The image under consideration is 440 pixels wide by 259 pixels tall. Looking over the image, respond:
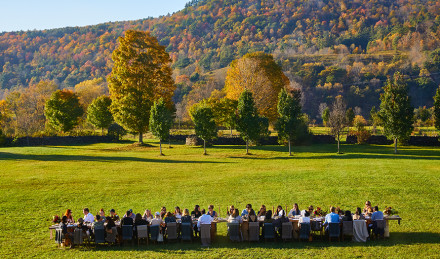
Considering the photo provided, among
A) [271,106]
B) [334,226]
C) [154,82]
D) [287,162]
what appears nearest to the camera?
[334,226]

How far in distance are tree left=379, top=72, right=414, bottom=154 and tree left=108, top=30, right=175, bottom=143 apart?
30.2 m

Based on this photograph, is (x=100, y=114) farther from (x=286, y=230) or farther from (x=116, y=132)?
(x=286, y=230)

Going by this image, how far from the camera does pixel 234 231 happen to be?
14.7m

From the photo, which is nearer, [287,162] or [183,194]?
[183,194]

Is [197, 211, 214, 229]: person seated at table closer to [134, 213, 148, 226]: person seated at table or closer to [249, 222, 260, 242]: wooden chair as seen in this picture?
[249, 222, 260, 242]: wooden chair

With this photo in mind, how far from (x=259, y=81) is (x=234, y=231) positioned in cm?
4678

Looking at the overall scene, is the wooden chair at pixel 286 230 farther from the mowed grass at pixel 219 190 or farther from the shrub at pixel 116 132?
the shrub at pixel 116 132

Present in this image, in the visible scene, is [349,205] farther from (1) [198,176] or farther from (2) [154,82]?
(2) [154,82]

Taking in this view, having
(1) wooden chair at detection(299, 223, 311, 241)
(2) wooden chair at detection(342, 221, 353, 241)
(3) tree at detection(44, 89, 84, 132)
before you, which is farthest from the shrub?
(2) wooden chair at detection(342, 221, 353, 241)

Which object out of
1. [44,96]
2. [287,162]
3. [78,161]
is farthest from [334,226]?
[44,96]

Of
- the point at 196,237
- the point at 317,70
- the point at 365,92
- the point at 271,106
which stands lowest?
the point at 196,237

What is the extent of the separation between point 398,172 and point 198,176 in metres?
16.4

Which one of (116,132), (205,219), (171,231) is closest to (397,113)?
(205,219)

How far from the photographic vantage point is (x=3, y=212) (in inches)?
767
